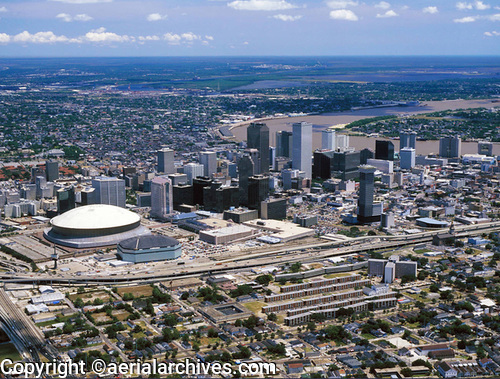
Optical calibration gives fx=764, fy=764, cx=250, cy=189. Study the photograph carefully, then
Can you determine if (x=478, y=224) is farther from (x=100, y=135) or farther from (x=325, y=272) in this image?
(x=100, y=135)

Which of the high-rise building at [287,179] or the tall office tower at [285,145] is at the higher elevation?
the tall office tower at [285,145]

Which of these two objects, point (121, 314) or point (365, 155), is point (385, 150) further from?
point (121, 314)

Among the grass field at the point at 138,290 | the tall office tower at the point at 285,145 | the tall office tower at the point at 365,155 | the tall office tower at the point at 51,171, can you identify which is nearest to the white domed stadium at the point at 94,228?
the grass field at the point at 138,290

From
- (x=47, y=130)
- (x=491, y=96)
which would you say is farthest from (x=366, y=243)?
(x=491, y=96)

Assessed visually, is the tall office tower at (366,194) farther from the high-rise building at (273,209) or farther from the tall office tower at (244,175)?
the tall office tower at (244,175)

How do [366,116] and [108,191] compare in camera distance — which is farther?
[366,116]

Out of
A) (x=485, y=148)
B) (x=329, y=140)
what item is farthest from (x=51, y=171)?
(x=485, y=148)
